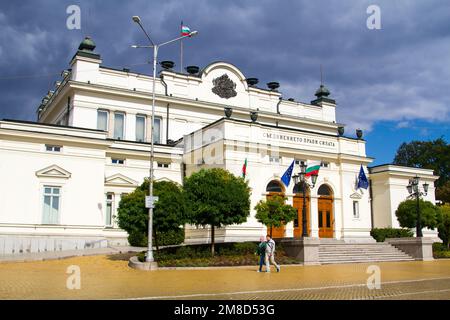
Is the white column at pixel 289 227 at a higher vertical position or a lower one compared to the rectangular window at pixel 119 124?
lower

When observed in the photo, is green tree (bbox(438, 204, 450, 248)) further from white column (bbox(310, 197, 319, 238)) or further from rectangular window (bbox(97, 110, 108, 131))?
rectangular window (bbox(97, 110, 108, 131))

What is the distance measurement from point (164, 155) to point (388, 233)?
18939mm

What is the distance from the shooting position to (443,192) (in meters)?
63.7

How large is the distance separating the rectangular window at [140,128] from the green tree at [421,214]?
73.5ft

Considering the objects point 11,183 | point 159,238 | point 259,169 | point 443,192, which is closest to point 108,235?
point 159,238

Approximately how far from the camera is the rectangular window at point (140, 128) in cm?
4144

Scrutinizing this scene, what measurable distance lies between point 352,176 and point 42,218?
77.0 feet

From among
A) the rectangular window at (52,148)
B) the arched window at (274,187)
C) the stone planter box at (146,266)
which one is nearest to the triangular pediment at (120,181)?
the rectangular window at (52,148)

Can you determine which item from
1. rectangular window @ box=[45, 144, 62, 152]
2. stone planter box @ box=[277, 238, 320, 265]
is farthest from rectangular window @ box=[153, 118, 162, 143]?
stone planter box @ box=[277, 238, 320, 265]

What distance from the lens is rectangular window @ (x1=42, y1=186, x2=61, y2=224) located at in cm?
3036

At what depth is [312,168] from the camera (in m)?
34.4

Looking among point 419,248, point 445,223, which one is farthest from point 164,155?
point 445,223

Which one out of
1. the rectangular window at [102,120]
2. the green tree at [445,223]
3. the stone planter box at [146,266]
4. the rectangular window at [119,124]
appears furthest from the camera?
the rectangular window at [119,124]

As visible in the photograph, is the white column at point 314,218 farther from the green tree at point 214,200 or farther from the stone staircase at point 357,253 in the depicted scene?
the green tree at point 214,200
